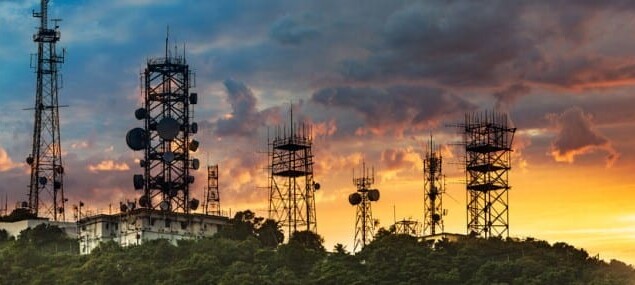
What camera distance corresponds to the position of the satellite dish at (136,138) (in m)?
139

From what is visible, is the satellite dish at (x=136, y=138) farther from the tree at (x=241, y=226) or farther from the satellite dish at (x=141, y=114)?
the tree at (x=241, y=226)

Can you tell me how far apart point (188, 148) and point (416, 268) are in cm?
3431

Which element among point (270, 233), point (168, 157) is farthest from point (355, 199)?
point (168, 157)

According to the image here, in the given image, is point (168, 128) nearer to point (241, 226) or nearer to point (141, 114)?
point (141, 114)

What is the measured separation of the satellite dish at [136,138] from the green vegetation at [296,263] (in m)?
14.2

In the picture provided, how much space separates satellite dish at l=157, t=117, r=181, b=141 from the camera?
138 m

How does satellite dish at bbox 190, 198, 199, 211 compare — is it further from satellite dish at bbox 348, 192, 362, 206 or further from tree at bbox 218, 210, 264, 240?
satellite dish at bbox 348, 192, 362, 206

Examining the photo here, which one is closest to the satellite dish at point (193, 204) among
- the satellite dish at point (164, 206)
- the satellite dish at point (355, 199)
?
the satellite dish at point (164, 206)

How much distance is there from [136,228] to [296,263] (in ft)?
62.5

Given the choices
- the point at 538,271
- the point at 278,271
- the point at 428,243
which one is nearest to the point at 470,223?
the point at 428,243

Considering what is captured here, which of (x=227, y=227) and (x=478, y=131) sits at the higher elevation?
(x=478, y=131)

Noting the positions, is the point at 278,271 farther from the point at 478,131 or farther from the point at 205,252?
the point at 478,131

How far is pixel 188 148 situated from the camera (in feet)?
463

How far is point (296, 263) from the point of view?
123 metres
